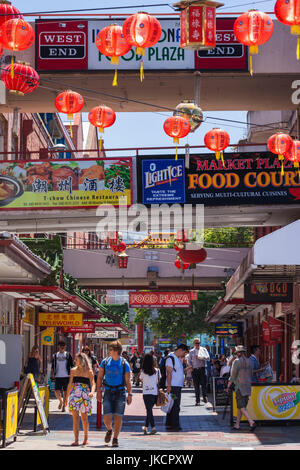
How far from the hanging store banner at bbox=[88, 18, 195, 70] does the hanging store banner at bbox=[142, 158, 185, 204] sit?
9.24ft

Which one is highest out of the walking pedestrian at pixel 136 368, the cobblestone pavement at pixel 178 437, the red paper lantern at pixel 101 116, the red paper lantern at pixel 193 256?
the red paper lantern at pixel 101 116

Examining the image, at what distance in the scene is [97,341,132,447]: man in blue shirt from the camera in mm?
13133

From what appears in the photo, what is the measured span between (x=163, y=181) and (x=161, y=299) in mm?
16102

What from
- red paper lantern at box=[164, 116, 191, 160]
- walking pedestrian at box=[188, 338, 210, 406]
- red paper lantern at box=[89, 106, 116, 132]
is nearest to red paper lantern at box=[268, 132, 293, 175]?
red paper lantern at box=[164, 116, 191, 160]

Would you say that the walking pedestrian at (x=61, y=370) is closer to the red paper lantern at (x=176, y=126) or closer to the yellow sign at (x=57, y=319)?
the red paper lantern at (x=176, y=126)

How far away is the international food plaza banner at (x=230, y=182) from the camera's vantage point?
2414cm

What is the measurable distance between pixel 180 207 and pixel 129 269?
1537 cm

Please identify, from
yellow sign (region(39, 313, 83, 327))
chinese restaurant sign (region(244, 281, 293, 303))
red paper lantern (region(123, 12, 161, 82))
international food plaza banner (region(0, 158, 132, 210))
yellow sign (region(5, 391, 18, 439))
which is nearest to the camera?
yellow sign (region(5, 391, 18, 439))

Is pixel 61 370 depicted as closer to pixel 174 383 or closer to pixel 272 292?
pixel 174 383

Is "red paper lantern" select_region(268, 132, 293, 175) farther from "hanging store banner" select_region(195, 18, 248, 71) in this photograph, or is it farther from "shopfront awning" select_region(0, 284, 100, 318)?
"shopfront awning" select_region(0, 284, 100, 318)

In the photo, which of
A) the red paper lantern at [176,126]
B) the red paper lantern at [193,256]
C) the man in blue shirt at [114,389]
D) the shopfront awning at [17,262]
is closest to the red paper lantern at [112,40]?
the red paper lantern at [176,126]

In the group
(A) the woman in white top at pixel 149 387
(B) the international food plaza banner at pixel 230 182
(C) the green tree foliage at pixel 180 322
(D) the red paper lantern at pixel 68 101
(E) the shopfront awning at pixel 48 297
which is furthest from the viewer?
(C) the green tree foliage at pixel 180 322

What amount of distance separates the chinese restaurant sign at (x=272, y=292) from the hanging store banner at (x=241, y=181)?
9.03ft

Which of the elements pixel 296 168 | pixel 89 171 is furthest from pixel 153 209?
pixel 296 168
